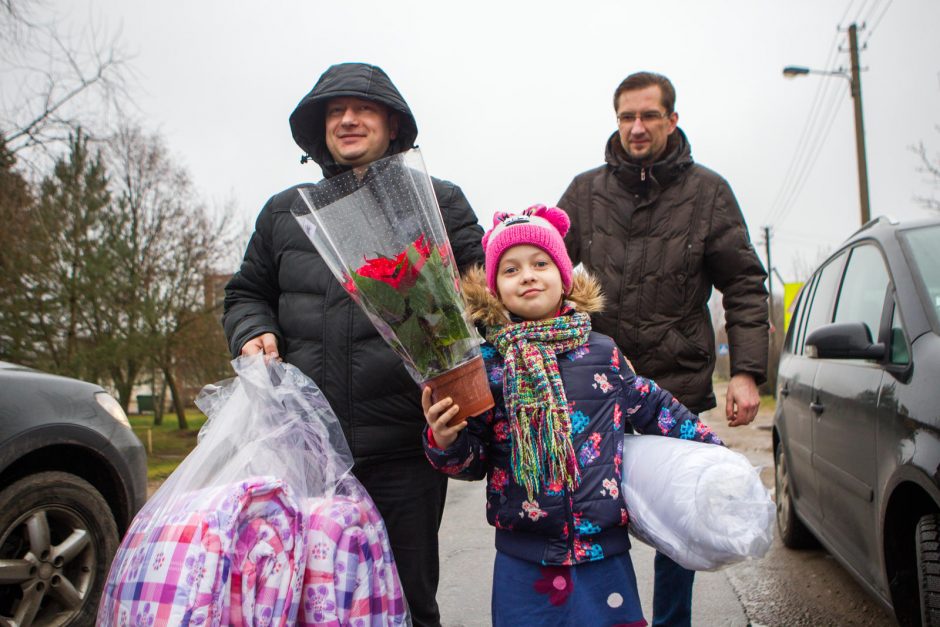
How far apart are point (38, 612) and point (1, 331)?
42.7 feet

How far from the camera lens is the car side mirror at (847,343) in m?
2.69

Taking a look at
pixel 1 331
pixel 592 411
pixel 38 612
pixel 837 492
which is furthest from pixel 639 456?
pixel 1 331

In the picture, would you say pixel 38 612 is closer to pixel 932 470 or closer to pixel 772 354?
pixel 932 470

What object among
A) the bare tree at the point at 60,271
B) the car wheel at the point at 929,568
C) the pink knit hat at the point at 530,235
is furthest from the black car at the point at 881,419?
the bare tree at the point at 60,271

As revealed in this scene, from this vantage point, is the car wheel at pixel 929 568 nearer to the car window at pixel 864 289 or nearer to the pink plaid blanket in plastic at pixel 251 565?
the car window at pixel 864 289

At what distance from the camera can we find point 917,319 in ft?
8.38

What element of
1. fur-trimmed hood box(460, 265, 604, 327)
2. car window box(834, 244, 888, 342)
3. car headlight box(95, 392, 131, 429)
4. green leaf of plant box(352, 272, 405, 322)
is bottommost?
car headlight box(95, 392, 131, 429)

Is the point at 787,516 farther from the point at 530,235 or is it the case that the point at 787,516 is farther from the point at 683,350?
the point at 530,235

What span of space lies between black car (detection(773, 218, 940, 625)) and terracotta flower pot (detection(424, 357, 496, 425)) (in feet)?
4.50

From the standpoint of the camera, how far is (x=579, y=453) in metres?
2.09

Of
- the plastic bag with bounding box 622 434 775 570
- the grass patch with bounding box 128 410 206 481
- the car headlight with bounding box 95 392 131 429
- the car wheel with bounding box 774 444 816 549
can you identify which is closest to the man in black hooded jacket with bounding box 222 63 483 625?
the plastic bag with bounding box 622 434 775 570

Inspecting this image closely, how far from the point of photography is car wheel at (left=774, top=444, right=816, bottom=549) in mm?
4500

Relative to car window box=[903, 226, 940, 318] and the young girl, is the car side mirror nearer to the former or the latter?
car window box=[903, 226, 940, 318]

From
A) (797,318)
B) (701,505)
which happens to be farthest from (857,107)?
(701,505)
